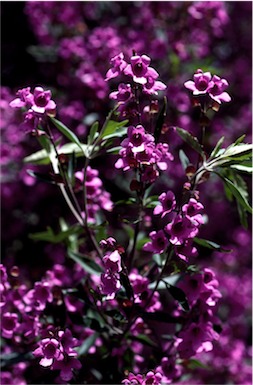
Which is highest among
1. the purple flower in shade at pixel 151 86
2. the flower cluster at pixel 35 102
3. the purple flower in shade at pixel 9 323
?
the purple flower in shade at pixel 151 86

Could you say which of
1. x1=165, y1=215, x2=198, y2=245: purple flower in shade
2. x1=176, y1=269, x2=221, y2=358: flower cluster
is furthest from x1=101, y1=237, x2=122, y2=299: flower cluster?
x1=176, y1=269, x2=221, y2=358: flower cluster

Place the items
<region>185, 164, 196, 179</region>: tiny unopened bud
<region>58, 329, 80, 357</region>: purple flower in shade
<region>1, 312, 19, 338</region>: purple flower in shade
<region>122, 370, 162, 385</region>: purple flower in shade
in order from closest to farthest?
<region>122, 370, 162, 385</region>: purple flower in shade → <region>58, 329, 80, 357</region>: purple flower in shade → <region>185, 164, 196, 179</region>: tiny unopened bud → <region>1, 312, 19, 338</region>: purple flower in shade

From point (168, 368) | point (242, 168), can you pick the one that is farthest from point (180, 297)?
point (242, 168)

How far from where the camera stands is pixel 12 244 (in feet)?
7.85

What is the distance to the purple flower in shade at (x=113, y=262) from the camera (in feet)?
3.28

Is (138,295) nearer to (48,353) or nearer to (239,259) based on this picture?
(48,353)

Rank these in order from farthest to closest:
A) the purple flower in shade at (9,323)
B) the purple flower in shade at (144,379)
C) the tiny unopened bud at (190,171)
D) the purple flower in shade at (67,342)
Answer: the purple flower in shade at (9,323), the tiny unopened bud at (190,171), the purple flower in shade at (67,342), the purple flower in shade at (144,379)

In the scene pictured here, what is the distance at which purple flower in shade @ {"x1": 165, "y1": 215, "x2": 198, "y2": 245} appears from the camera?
1.02 metres

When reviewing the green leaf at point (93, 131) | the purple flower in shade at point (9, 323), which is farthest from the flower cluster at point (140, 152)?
the purple flower in shade at point (9, 323)

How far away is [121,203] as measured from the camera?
4.09ft

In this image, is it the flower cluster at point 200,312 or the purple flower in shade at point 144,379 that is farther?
the flower cluster at point 200,312

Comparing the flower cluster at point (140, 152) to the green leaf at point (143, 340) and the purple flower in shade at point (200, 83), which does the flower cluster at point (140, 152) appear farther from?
the green leaf at point (143, 340)

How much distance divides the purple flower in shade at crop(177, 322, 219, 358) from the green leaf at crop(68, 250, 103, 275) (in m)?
0.25

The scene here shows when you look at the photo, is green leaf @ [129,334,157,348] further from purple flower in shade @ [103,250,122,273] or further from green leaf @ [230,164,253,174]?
green leaf @ [230,164,253,174]
